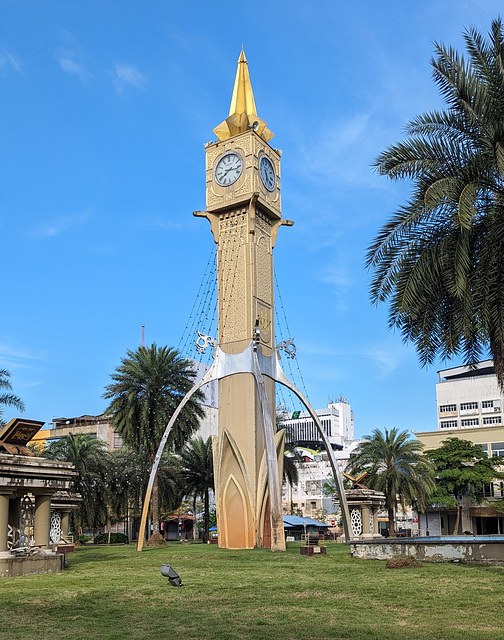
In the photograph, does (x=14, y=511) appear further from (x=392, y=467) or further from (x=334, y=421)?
(x=334, y=421)

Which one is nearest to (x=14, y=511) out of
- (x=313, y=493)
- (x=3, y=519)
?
(x=3, y=519)

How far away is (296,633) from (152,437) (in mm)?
32526

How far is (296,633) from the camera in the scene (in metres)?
10.3

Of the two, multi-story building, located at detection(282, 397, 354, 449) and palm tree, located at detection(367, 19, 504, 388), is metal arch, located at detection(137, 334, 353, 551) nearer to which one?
palm tree, located at detection(367, 19, 504, 388)

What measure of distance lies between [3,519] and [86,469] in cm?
3081

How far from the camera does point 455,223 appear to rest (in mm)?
16734

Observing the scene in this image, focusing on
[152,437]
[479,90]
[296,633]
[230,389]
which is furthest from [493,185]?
[152,437]

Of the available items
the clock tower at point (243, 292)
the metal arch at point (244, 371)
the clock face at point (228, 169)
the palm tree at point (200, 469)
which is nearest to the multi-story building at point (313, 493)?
the palm tree at point (200, 469)

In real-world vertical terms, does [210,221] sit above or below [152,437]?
above

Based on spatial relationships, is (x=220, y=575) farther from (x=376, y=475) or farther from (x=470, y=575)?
(x=376, y=475)

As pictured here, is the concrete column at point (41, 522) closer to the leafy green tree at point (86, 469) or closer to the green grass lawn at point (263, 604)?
the green grass lawn at point (263, 604)

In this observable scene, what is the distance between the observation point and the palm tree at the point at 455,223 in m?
16.1

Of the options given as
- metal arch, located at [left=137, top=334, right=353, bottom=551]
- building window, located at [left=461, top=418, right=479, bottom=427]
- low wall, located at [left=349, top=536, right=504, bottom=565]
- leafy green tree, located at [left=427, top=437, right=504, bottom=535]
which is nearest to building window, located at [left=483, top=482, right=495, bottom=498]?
leafy green tree, located at [left=427, top=437, right=504, bottom=535]

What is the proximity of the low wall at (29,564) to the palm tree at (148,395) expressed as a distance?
2119 cm
